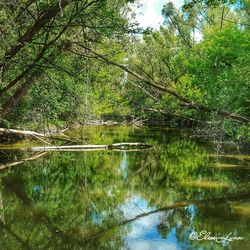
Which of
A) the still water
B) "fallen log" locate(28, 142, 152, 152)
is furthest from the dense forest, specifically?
the still water

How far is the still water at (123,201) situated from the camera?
31.8 ft

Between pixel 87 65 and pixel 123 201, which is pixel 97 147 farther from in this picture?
pixel 87 65

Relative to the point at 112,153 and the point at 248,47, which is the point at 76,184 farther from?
the point at 248,47

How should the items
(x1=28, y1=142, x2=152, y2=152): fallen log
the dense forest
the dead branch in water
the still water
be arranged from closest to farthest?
1. the dense forest
2. the still water
3. the dead branch in water
4. (x1=28, y1=142, x2=152, y2=152): fallen log

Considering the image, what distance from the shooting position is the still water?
Result: 969 centimetres

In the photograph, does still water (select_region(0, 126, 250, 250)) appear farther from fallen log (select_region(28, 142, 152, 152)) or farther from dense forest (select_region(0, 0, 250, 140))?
dense forest (select_region(0, 0, 250, 140))

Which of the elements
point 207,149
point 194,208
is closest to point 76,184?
point 194,208

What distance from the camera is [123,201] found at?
43.2ft

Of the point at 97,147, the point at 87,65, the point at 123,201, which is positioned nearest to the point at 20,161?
the point at 97,147

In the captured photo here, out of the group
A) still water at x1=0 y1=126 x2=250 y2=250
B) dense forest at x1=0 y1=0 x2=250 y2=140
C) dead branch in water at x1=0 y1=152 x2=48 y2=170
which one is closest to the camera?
dense forest at x1=0 y1=0 x2=250 y2=140

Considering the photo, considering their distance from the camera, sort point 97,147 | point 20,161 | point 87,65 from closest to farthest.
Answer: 1. point 87,65
2. point 20,161
3. point 97,147

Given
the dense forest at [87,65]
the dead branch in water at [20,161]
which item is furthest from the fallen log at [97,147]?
the dense forest at [87,65]

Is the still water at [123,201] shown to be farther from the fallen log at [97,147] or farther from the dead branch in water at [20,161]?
the fallen log at [97,147]

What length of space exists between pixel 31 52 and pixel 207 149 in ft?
57.5
